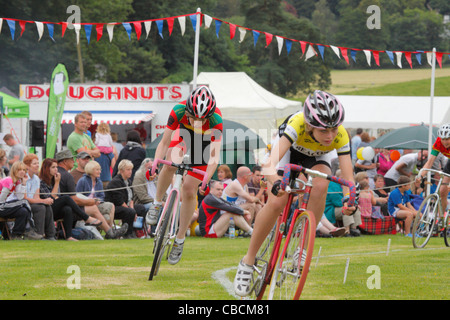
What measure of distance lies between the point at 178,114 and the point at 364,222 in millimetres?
9185

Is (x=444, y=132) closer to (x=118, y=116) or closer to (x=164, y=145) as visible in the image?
(x=164, y=145)

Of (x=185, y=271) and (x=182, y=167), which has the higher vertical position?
(x=182, y=167)

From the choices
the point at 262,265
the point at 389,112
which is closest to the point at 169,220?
the point at 262,265

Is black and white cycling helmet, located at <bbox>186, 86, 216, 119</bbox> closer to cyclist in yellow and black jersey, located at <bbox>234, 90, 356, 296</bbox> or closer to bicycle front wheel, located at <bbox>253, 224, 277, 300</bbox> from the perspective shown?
cyclist in yellow and black jersey, located at <bbox>234, 90, 356, 296</bbox>

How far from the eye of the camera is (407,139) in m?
24.9

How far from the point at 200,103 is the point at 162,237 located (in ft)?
5.13

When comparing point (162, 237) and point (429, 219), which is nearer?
point (162, 237)

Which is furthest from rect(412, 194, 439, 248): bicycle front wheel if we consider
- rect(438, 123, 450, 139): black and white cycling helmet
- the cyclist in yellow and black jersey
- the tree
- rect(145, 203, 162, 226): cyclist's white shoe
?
the tree

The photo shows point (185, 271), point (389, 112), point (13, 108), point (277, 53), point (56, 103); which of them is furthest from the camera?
point (277, 53)

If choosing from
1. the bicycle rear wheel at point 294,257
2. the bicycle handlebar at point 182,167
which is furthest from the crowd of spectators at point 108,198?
the bicycle rear wheel at point 294,257

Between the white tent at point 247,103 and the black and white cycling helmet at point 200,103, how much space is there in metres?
25.0

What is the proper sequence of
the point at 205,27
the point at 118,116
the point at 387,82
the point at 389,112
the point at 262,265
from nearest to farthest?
the point at 262,265
the point at 205,27
the point at 118,116
the point at 389,112
the point at 387,82

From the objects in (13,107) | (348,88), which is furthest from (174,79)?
(13,107)

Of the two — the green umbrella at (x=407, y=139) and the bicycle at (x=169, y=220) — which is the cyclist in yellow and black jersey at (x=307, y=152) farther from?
the green umbrella at (x=407, y=139)
